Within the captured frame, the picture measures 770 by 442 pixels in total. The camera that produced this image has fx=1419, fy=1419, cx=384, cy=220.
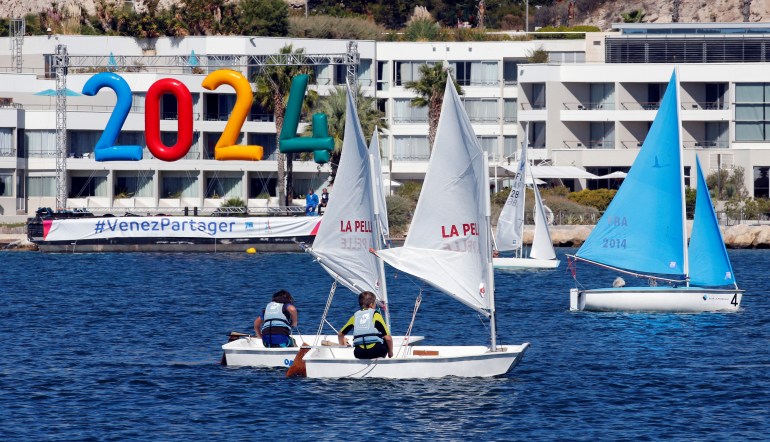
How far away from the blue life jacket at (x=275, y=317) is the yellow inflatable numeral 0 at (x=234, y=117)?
164 ft

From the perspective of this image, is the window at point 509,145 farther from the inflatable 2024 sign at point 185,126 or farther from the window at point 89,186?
the window at point 89,186

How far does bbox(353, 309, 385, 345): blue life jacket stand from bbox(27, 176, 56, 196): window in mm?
65915

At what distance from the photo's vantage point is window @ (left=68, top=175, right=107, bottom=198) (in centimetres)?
9181

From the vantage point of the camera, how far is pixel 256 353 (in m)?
30.4

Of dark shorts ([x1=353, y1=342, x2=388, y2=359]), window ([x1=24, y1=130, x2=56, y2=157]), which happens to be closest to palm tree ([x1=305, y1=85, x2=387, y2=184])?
window ([x1=24, y1=130, x2=56, y2=157])

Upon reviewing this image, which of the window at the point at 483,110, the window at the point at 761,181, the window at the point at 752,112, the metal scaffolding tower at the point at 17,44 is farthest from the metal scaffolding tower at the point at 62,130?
the window at the point at 761,181

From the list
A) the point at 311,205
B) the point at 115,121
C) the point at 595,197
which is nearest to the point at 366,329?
the point at 311,205

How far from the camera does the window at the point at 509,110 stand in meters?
Result: 105

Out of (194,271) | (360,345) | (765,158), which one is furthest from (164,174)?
(360,345)

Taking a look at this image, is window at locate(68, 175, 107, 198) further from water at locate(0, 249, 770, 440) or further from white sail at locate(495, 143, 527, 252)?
A: water at locate(0, 249, 770, 440)

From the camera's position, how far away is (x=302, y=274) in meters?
62.8

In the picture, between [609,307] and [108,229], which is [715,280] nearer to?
[609,307]

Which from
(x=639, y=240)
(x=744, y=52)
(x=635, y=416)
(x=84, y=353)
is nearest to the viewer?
(x=635, y=416)

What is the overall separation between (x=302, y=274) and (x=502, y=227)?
371 inches
